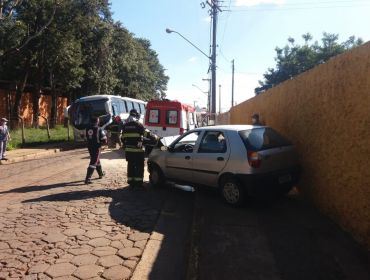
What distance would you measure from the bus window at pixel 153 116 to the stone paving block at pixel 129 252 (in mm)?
12766

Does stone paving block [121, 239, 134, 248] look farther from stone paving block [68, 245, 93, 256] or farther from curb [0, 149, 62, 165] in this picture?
curb [0, 149, 62, 165]

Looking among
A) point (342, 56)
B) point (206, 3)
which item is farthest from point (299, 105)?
point (206, 3)

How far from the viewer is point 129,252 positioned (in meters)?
5.27

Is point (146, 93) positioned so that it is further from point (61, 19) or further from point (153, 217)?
point (153, 217)

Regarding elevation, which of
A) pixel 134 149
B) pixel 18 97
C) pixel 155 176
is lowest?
pixel 155 176

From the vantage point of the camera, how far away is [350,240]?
5.39m

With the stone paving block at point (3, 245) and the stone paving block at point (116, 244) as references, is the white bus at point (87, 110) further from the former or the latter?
the stone paving block at point (116, 244)

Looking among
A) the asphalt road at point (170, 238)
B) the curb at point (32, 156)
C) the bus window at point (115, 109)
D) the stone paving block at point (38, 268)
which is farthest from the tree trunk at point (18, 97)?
the stone paving block at point (38, 268)

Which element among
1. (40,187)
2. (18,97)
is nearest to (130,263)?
(40,187)

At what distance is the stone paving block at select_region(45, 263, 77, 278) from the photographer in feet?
15.0

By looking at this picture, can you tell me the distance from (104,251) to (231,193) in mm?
2759

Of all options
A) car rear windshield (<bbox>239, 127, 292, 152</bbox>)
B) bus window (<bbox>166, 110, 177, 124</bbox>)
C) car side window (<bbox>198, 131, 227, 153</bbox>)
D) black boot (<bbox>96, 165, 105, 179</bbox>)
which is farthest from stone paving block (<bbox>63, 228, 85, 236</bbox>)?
bus window (<bbox>166, 110, 177, 124</bbox>)

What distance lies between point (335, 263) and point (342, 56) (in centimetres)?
289

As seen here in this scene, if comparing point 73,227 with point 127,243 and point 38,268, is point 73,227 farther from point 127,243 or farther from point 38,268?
point 38,268
